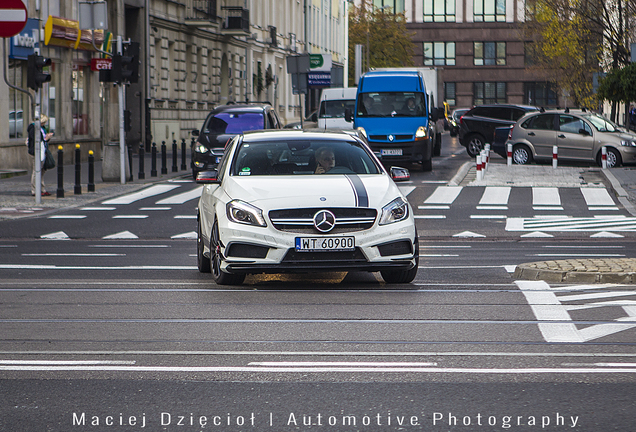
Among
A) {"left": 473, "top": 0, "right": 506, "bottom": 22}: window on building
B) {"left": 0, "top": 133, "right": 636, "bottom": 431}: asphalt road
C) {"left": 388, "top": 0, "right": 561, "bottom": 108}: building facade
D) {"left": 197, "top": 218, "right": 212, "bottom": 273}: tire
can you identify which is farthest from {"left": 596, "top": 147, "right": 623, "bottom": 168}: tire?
{"left": 473, "top": 0, "right": 506, "bottom": 22}: window on building

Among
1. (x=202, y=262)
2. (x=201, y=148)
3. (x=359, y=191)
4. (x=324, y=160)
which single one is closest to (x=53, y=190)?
(x=201, y=148)

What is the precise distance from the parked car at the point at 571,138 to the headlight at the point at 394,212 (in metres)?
21.3

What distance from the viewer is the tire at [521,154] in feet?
104

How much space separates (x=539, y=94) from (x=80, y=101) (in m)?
69.3

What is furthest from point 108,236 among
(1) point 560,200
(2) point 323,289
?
(1) point 560,200

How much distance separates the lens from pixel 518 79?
100 metres

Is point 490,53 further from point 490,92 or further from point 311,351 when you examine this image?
point 311,351

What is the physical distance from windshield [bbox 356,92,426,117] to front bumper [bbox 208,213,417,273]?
21.0 metres

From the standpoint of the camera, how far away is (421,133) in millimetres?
29609

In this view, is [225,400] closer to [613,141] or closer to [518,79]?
[613,141]

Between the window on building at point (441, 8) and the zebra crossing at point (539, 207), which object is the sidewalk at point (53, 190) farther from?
the window on building at point (441, 8)

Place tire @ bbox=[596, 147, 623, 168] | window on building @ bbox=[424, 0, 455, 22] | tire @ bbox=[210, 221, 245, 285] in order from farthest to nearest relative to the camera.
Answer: window on building @ bbox=[424, 0, 455, 22] → tire @ bbox=[596, 147, 623, 168] → tire @ bbox=[210, 221, 245, 285]

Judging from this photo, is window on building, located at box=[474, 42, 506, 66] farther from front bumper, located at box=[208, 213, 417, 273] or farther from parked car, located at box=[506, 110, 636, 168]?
front bumper, located at box=[208, 213, 417, 273]

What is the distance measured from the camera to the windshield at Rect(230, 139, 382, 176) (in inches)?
410
